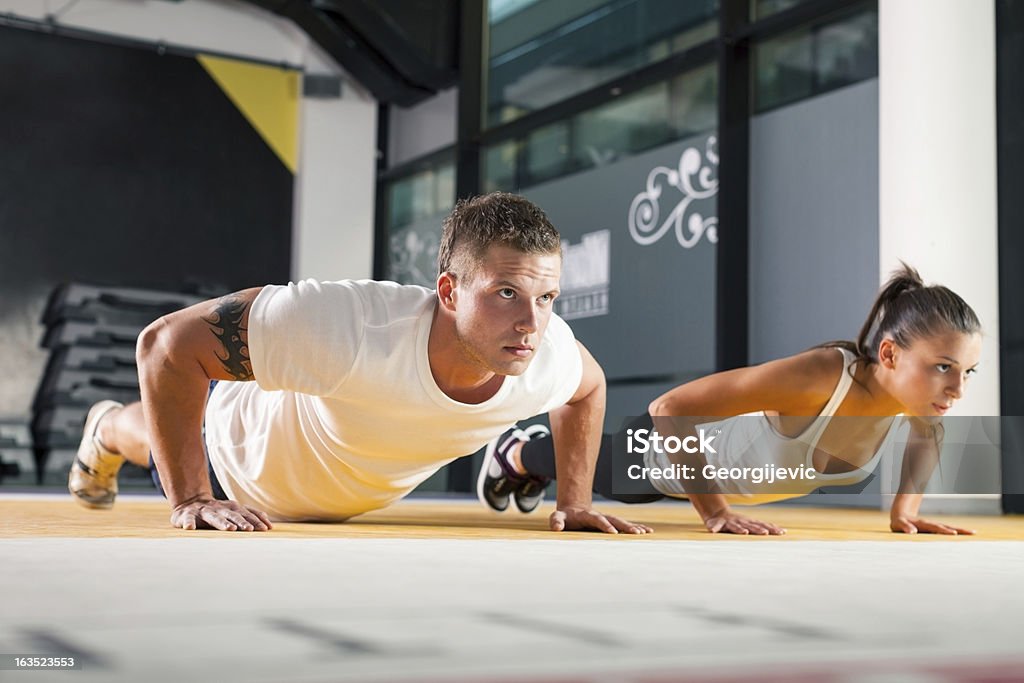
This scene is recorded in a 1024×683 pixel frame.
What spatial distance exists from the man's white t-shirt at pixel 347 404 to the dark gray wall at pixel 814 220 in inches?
→ 116

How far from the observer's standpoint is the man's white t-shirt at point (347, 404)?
185cm

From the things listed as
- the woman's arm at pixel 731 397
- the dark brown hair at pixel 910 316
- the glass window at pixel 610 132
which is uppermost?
the glass window at pixel 610 132

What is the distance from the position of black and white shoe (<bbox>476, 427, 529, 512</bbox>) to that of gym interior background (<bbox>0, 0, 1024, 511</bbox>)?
2.03 meters

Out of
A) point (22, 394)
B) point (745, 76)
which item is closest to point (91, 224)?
point (22, 394)

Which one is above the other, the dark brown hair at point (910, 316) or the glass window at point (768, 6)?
the glass window at point (768, 6)

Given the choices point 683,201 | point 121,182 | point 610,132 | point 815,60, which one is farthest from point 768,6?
point 121,182

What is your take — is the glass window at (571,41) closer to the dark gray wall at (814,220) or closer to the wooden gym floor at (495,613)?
the dark gray wall at (814,220)

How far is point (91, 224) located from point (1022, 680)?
7333 millimetres

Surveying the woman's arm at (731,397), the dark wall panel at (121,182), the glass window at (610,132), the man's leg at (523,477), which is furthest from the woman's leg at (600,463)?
the dark wall panel at (121,182)

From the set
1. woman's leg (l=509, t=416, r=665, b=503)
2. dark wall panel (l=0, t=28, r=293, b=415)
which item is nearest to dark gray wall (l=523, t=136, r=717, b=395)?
woman's leg (l=509, t=416, r=665, b=503)

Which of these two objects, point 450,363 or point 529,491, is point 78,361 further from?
point 450,363

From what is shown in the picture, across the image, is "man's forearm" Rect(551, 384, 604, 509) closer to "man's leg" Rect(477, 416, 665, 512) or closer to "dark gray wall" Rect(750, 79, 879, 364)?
"man's leg" Rect(477, 416, 665, 512)

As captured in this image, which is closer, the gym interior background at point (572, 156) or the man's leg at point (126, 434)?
the man's leg at point (126, 434)

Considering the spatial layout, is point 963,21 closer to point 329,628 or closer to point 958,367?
point 958,367
